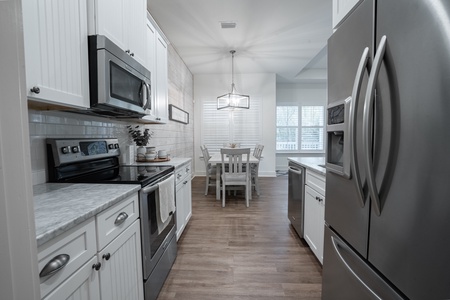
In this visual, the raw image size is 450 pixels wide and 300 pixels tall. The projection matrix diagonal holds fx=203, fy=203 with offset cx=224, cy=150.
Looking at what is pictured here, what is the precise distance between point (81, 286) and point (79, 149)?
3.17 ft

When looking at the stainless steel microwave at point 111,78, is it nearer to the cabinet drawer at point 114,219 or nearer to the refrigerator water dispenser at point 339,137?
the cabinet drawer at point 114,219

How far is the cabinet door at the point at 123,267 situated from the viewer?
932mm

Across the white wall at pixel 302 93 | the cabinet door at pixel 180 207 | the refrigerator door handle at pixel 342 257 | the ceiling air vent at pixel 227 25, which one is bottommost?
the cabinet door at pixel 180 207

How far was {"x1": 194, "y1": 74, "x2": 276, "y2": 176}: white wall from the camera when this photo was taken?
18.7ft

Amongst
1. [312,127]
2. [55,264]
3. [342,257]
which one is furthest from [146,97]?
[312,127]

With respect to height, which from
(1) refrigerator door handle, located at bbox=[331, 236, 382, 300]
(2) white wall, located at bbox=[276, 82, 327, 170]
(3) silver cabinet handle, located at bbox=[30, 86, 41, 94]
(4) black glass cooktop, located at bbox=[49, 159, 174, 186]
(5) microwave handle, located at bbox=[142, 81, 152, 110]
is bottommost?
(1) refrigerator door handle, located at bbox=[331, 236, 382, 300]

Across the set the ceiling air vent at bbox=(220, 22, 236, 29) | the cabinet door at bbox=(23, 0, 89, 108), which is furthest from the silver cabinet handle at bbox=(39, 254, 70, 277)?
the ceiling air vent at bbox=(220, 22, 236, 29)

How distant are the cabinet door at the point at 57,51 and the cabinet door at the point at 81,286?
745 millimetres

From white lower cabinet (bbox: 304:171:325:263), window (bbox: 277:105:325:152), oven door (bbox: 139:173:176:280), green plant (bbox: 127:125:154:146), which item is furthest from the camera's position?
window (bbox: 277:105:325:152)

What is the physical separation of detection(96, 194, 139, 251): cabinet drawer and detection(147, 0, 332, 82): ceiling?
265 centimetres

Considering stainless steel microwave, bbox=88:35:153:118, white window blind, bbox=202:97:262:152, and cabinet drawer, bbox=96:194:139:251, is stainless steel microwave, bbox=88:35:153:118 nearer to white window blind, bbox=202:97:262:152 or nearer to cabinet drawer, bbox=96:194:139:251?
cabinet drawer, bbox=96:194:139:251

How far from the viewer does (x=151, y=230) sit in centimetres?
141

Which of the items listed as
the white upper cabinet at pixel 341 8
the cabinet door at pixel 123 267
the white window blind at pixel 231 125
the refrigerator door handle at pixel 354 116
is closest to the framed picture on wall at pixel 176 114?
the white window blind at pixel 231 125

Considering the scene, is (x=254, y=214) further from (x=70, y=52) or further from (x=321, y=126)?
(x=321, y=126)
